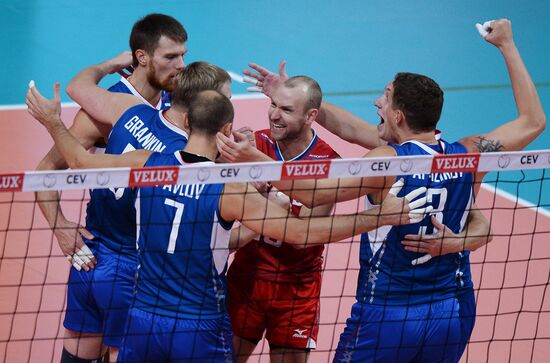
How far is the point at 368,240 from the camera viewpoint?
23.1 feet

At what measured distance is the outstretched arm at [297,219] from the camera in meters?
6.28

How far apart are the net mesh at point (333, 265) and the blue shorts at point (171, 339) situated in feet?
1.75

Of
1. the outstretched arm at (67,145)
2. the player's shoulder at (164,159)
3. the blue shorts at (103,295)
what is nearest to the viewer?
the player's shoulder at (164,159)

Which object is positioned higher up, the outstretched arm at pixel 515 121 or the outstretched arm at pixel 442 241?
the outstretched arm at pixel 515 121

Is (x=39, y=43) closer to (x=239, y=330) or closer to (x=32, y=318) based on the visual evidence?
(x=32, y=318)

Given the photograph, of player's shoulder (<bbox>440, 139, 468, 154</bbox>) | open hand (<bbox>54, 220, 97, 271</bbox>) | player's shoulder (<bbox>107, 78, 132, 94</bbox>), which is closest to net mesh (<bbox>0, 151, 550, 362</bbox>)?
open hand (<bbox>54, 220, 97, 271</bbox>)

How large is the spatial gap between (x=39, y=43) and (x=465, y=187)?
11.7 metres

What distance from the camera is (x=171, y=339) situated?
21.3ft

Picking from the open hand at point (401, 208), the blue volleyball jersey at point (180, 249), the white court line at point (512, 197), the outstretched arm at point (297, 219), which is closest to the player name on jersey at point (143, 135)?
the blue volleyball jersey at point (180, 249)

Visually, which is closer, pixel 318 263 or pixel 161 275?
pixel 161 275

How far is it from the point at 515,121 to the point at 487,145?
31cm

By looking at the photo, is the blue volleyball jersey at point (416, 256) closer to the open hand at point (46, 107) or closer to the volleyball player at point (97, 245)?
the volleyball player at point (97, 245)

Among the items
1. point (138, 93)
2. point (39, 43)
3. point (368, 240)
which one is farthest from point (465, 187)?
point (39, 43)

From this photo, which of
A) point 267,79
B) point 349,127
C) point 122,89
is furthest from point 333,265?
point 122,89
